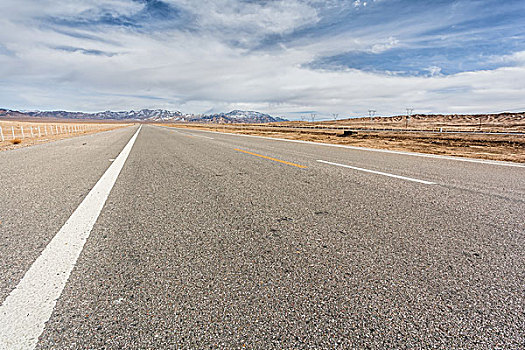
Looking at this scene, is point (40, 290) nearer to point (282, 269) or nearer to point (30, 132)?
point (282, 269)

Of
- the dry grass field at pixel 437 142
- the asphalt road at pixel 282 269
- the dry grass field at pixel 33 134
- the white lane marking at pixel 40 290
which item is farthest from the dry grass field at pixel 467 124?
the dry grass field at pixel 33 134

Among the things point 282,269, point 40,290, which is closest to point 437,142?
point 282,269

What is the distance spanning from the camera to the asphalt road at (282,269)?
1354 millimetres

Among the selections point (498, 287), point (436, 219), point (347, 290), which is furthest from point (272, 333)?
point (436, 219)

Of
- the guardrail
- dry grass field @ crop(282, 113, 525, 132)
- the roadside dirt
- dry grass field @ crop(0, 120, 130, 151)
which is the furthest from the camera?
dry grass field @ crop(282, 113, 525, 132)

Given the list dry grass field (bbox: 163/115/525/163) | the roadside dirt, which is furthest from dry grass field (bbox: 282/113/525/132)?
the roadside dirt

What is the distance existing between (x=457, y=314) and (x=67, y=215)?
11.6ft

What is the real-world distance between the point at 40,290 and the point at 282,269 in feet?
4.87

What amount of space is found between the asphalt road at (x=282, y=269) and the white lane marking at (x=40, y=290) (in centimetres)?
4

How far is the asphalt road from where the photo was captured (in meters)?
1.35

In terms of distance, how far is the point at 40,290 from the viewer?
164 centimetres

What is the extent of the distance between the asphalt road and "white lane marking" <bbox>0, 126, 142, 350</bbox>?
0.12 ft

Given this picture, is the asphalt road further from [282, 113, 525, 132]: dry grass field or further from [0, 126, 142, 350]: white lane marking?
[282, 113, 525, 132]: dry grass field

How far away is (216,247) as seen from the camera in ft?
7.32
